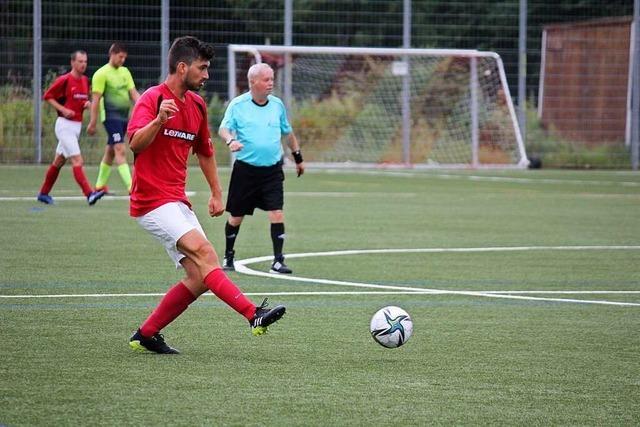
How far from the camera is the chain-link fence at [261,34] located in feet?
99.0

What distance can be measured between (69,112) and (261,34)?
530 inches

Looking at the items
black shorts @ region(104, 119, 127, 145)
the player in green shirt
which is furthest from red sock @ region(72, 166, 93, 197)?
black shorts @ region(104, 119, 127, 145)

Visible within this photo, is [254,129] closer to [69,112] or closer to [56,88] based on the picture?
[69,112]

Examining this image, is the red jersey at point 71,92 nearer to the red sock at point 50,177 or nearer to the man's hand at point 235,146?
the red sock at point 50,177

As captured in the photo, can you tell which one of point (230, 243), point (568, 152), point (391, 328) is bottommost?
point (568, 152)

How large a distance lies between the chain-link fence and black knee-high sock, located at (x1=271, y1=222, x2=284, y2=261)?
1864 centimetres

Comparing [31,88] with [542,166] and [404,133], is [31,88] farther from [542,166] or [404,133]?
[542,166]

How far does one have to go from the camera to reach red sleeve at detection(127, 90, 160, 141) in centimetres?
763

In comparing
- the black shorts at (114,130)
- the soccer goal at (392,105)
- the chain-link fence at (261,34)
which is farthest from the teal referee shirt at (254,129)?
the soccer goal at (392,105)

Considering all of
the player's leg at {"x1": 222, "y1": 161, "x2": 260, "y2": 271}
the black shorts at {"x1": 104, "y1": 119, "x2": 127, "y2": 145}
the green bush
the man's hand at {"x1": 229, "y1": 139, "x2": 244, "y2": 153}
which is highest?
the man's hand at {"x1": 229, "y1": 139, "x2": 244, "y2": 153}

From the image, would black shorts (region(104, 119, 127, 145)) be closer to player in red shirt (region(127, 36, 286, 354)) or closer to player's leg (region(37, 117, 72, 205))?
player's leg (region(37, 117, 72, 205))

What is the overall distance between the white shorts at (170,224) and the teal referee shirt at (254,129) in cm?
490

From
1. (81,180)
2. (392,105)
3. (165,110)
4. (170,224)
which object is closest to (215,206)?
(170,224)

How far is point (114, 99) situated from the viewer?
772 inches
